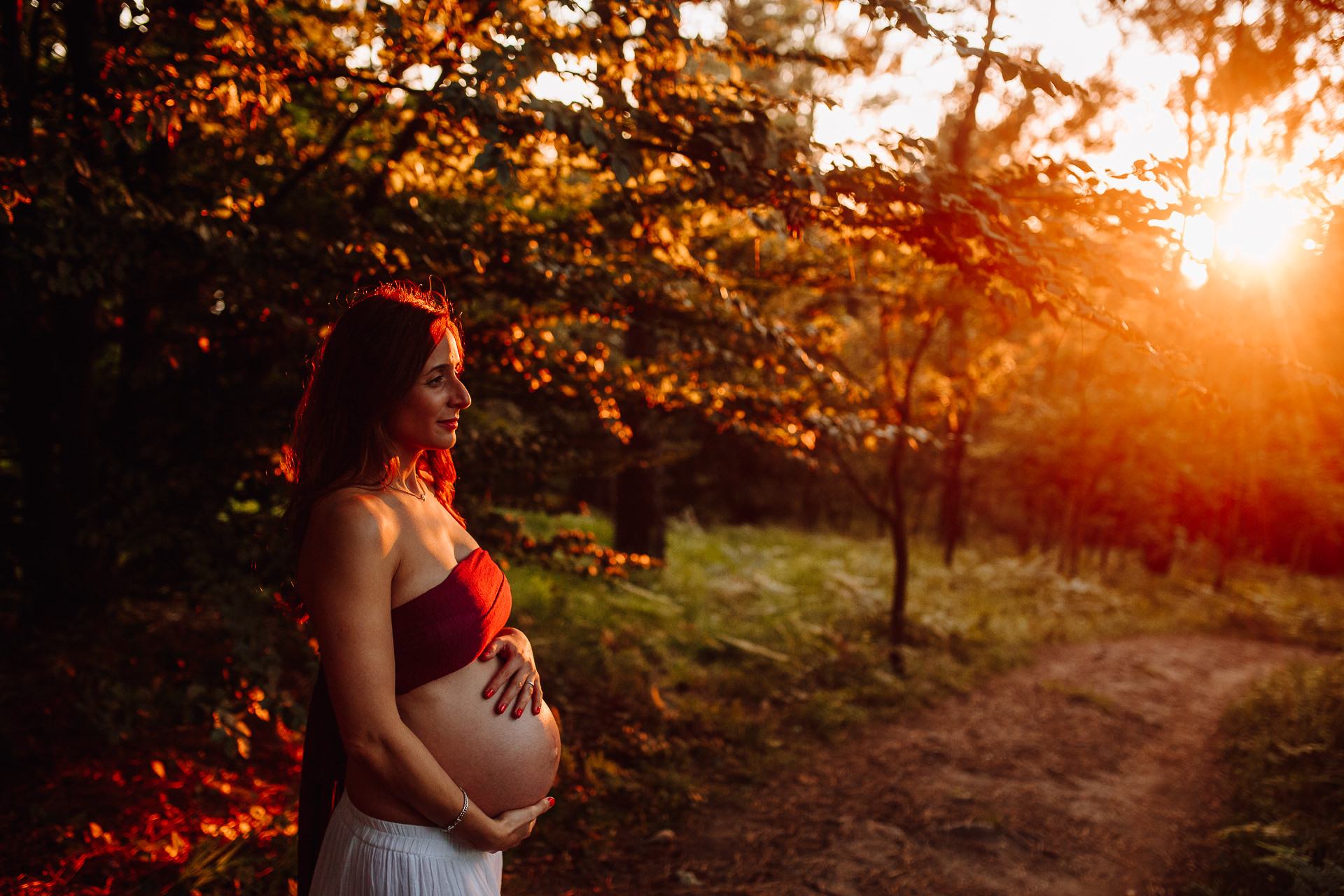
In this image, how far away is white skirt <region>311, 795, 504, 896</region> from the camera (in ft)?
5.47

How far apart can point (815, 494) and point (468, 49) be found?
23969 mm

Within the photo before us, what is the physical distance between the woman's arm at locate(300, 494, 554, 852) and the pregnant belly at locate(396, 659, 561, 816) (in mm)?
108

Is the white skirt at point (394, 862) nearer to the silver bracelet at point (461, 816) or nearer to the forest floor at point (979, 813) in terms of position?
the silver bracelet at point (461, 816)

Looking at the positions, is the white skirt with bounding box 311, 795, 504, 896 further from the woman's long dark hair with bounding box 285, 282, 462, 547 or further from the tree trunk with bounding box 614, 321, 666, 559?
the tree trunk with bounding box 614, 321, 666, 559

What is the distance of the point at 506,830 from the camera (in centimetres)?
176

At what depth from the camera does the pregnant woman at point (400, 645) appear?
154cm

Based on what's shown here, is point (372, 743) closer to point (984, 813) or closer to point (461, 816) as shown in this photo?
point (461, 816)

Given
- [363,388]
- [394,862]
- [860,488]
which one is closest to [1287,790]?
[860,488]

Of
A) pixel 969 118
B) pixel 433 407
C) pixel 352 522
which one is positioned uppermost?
pixel 969 118

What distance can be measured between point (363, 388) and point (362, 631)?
0.55 m

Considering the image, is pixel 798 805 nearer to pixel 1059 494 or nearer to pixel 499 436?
pixel 499 436

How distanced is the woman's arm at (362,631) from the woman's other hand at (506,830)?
172 mm

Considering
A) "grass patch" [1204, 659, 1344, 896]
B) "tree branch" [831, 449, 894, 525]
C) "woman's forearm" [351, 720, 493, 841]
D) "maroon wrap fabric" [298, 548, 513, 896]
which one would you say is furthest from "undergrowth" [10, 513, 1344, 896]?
"grass patch" [1204, 659, 1344, 896]

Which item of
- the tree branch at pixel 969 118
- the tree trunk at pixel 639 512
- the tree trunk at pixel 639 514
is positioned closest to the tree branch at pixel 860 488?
the tree branch at pixel 969 118
